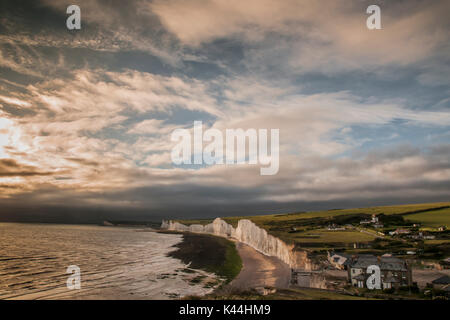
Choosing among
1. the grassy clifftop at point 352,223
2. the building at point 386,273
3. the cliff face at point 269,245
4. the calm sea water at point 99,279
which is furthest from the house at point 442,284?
the grassy clifftop at point 352,223

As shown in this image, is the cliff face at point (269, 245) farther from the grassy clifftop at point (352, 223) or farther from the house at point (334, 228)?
the house at point (334, 228)

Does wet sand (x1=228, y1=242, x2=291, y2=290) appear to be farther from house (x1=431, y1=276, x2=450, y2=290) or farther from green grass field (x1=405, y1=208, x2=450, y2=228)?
green grass field (x1=405, y1=208, x2=450, y2=228)

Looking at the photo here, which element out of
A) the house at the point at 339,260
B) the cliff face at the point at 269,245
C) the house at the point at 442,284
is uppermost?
the house at the point at 442,284

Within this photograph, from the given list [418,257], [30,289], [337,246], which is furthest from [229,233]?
[30,289]

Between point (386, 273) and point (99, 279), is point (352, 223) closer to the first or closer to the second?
point (386, 273)

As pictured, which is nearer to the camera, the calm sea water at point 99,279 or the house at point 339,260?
the calm sea water at point 99,279
